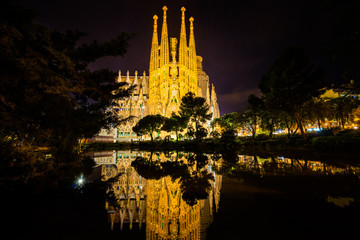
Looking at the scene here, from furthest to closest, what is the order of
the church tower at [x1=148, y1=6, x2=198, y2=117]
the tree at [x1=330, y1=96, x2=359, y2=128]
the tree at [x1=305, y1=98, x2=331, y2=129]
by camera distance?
the church tower at [x1=148, y1=6, x2=198, y2=117] → the tree at [x1=305, y1=98, x2=331, y2=129] → the tree at [x1=330, y1=96, x2=359, y2=128]

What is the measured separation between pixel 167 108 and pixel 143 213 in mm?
49737

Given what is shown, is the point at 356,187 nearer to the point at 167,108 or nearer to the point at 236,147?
the point at 236,147

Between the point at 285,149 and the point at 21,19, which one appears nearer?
the point at 21,19

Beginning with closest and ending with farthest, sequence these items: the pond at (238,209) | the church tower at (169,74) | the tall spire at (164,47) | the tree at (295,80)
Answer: the pond at (238,209), the tree at (295,80), the church tower at (169,74), the tall spire at (164,47)

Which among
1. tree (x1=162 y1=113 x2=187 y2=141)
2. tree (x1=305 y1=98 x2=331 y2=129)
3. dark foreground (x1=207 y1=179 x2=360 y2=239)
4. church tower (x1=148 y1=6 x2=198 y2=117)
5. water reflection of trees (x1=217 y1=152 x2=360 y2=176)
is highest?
church tower (x1=148 y1=6 x2=198 y2=117)

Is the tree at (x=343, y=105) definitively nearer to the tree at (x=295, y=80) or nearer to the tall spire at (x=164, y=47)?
the tree at (x=295, y=80)

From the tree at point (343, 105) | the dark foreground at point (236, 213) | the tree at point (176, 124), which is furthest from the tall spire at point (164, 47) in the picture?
the dark foreground at point (236, 213)

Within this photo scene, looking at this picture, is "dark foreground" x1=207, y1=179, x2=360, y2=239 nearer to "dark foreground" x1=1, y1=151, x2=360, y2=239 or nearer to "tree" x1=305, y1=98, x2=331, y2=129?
"dark foreground" x1=1, y1=151, x2=360, y2=239

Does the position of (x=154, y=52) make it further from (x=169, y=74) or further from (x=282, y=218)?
(x=282, y=218)

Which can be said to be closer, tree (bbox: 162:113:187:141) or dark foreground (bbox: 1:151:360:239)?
dark foreground (bbox: 1:151:360:239)

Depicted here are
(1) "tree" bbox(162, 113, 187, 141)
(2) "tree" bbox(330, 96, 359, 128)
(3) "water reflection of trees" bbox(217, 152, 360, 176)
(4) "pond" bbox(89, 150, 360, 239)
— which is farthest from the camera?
(1) "tree" bbox(162, 113, 187, 141)

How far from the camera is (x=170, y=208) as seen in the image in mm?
3914

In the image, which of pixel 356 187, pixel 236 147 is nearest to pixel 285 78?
pixel 236 147

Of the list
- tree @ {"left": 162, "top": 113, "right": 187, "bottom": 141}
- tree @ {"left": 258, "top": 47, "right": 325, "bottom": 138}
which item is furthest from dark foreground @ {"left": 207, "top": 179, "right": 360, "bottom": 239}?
tree @ {"left": 162, "top": 113, "right": 187, "bottom": 141}
